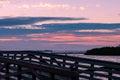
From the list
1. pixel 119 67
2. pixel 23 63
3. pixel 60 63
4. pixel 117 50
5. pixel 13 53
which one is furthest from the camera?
pixel 117 50

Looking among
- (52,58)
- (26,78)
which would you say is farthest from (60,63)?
(26,78)

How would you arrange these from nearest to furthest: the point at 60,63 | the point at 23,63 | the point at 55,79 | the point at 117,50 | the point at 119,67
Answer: the point at 55,79, the point at 23,63, the point at 119,67, the point at 60,63, the point at 117,50

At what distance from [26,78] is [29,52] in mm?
9908

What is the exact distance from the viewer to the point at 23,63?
10109 millimetres

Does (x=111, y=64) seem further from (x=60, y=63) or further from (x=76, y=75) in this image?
(x=76, y=75)

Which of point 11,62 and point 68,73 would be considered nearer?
point 68,73

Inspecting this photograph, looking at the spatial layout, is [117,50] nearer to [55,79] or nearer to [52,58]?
[52,58]

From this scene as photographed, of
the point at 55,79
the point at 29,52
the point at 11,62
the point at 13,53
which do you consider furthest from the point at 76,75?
the point at 13,53

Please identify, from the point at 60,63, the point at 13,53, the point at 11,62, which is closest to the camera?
the point at 11,62

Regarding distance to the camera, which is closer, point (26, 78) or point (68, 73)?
point (68, 73)

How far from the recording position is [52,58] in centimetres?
1927

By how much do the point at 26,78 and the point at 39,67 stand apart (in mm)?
2159

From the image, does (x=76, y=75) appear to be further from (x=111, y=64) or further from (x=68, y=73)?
(x=111, y=64)

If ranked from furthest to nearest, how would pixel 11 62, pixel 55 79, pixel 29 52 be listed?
pixel 29 52, pixel 11 62, pixel 55 79
